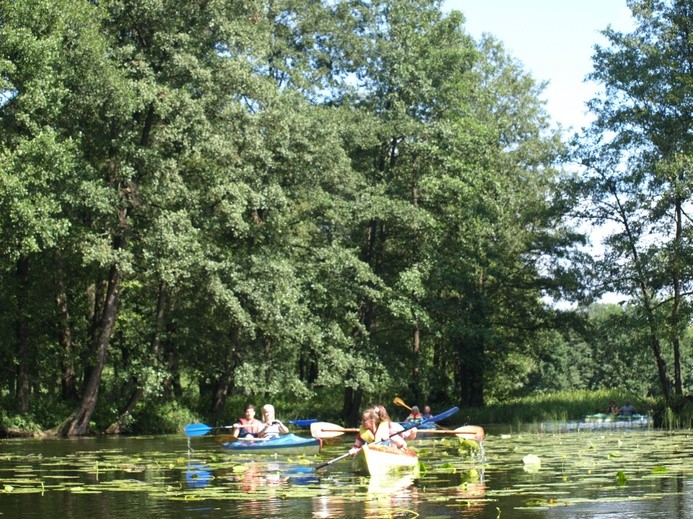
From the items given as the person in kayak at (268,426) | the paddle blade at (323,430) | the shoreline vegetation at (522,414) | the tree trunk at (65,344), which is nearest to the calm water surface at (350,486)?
the paddle blade at (323,430)

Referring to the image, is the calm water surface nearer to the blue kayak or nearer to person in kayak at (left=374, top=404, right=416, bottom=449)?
the blue kayak

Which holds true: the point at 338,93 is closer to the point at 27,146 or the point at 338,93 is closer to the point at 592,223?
the point at 592,223

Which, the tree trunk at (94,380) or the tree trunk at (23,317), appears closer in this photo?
the tree trunk at (94,380)

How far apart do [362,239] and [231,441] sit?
20028 mm

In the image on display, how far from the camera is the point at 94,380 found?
98.4 ft

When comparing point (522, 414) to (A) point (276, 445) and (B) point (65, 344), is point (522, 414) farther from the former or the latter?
(A) point (276, 445)

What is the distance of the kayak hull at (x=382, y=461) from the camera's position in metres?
14.3

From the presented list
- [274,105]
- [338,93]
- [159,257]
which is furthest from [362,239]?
[159,257]

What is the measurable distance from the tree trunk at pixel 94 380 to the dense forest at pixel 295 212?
0.09 metres

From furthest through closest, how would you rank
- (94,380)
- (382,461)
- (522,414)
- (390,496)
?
1. (522,414)
2. (94,380)
3. (382,461)
4. (390,496)

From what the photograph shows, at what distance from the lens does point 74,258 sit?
3312 cm

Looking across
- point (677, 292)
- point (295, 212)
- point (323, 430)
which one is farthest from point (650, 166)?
point (323, 430)

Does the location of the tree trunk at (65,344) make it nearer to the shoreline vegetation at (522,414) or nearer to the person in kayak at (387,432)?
the shoreline vegetation at (522,414)

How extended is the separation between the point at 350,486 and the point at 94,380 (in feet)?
61.2
